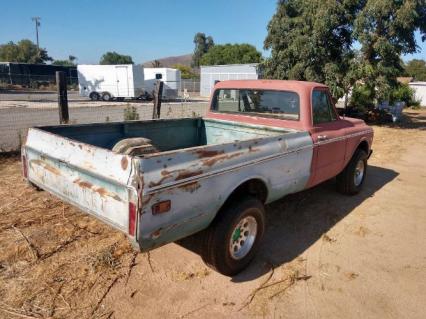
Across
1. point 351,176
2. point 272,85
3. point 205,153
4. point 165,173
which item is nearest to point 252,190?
point 205,153

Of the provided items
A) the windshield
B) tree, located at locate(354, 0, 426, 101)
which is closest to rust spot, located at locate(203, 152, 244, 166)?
the windshield

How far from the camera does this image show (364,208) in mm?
5422

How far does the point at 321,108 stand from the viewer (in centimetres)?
485

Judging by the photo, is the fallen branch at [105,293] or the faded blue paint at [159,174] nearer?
the faded blue paint at [159,174]

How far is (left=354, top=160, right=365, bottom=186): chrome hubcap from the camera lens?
5.92 metres

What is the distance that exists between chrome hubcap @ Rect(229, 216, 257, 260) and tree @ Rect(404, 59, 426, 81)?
72258 mm

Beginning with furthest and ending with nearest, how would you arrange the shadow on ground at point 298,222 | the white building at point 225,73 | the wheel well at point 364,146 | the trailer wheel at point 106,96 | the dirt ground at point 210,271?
the white building at point 225,73 → the trailer wheel at point 106,96 → the wheel well at point 364,146 → the shadow on ground at point 298,222 → the dirt ground at point 210,271

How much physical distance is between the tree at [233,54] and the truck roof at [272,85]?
6399 cm

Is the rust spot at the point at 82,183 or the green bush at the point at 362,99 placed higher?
the green bush at the point at 362,99

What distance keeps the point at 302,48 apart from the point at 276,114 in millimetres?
10522

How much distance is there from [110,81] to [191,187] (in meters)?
25.9

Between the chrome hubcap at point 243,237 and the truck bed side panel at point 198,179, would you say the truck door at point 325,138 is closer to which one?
the truck bed side panel at point 198,179

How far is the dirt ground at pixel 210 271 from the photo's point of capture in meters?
2.95

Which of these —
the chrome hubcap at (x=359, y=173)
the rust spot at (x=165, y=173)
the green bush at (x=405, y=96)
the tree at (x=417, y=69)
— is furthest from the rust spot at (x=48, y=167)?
the tree at (x=417, y=69)
